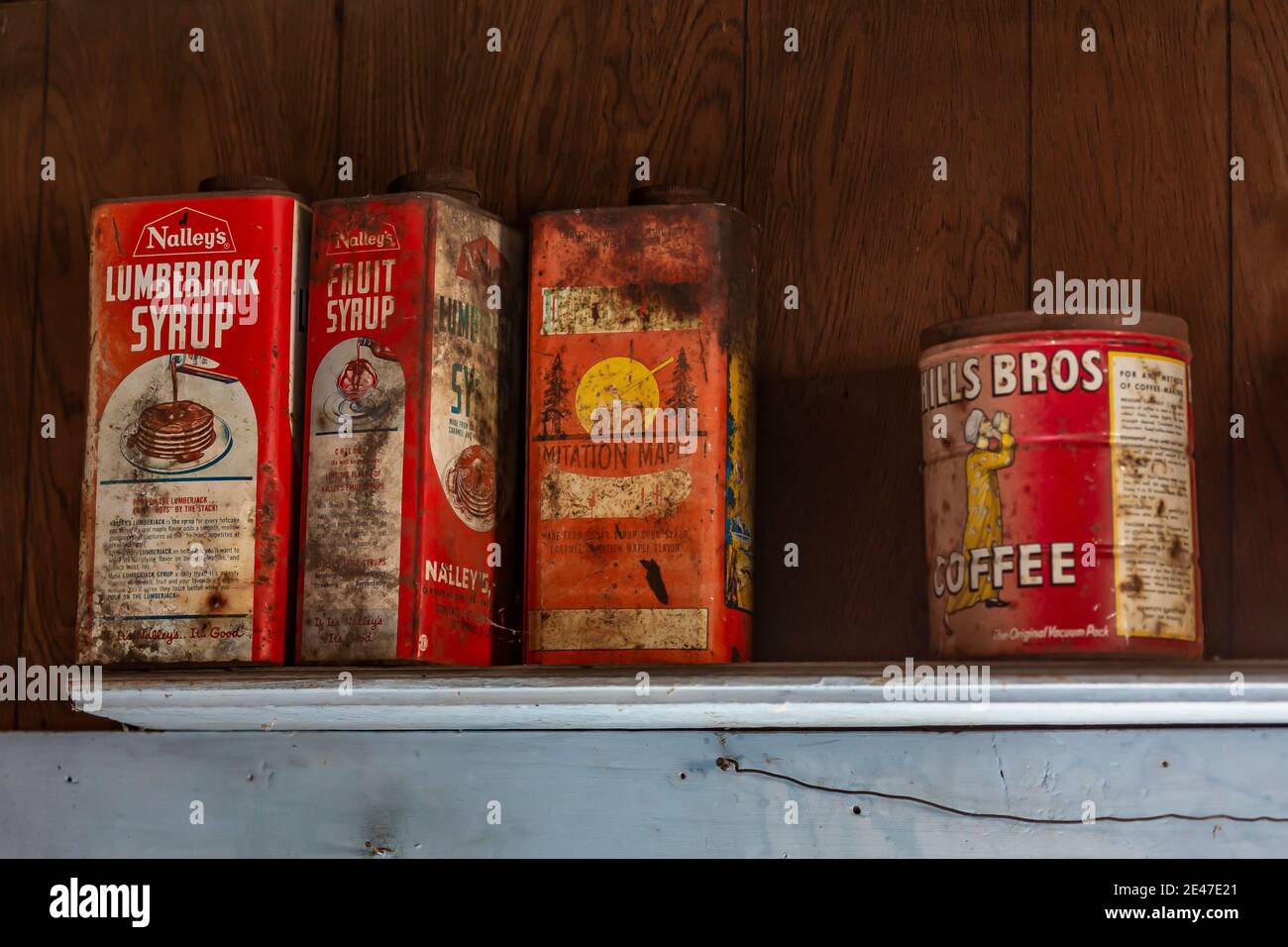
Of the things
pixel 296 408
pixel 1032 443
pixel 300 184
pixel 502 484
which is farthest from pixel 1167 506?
pixel 300 184

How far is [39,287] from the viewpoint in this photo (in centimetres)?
132

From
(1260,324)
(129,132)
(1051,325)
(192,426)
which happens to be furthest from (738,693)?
(129,132)

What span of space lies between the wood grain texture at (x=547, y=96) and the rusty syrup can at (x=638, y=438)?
0.19m

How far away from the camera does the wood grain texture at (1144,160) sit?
1.16 metres

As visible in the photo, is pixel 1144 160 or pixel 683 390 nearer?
pixel 683 390

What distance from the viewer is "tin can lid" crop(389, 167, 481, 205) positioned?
1087 mm

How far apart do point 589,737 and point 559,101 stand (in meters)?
0.51

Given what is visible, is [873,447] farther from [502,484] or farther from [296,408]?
[296,408]

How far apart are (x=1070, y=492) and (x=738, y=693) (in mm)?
235

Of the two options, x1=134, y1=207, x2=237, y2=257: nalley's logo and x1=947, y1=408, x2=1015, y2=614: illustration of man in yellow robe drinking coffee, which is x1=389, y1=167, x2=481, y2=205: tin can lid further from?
x1=947, y1=408, x2=1015, y2=614: illustration of man in yellow robe drinking coffee

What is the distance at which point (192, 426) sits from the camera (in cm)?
104

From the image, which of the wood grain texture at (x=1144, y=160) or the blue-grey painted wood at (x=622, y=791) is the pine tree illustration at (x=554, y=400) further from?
the wood grain texture at (x=1144, y=160)

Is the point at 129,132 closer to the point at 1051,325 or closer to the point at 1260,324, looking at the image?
the point at 1051,325

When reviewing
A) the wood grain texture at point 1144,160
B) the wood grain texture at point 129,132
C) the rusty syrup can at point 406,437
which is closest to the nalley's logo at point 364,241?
the rusty syrup can at point 406,437
